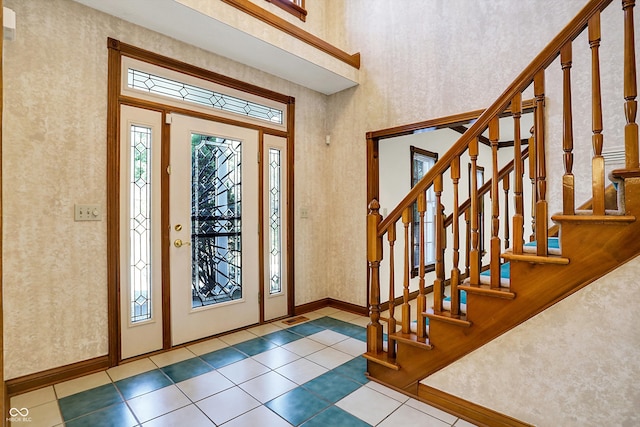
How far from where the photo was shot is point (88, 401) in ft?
7.47

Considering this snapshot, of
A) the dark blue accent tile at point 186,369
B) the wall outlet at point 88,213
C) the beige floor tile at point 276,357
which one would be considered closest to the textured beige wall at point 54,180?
the wall outlet at point 88,213

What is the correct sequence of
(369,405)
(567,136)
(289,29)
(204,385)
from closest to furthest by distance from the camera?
(567,136) < (369,405) < (204,385) < (289,29)

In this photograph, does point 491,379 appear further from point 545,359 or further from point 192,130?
point 192,130

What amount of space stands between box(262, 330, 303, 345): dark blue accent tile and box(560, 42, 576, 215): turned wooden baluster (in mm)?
2540

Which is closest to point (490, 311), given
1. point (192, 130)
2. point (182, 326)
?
point (182, 326)

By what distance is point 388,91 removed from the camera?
3.80 metres

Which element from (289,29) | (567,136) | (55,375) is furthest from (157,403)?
(289,29)

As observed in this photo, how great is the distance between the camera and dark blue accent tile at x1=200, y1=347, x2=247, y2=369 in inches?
111

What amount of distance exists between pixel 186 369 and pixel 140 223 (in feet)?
4.17

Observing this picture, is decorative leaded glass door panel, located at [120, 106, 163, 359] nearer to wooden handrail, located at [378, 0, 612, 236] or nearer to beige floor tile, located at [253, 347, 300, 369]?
beige floor tile, located at [253, 347, 300, 369]

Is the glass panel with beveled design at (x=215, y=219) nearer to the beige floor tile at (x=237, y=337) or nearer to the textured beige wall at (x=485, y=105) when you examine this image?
the beige floor tile at (x=237, y=337)

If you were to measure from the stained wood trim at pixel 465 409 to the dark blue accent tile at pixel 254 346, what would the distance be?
1.45 meters

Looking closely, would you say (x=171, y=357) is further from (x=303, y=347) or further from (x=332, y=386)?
(x=332, y=386)

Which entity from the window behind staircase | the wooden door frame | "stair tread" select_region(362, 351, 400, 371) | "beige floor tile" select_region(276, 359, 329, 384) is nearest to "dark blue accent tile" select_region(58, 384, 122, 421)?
the wooden door frame
